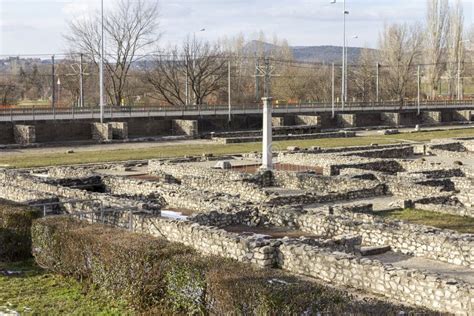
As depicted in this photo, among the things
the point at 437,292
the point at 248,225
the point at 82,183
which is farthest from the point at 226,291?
the point at 82,183

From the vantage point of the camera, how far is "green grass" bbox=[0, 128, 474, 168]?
3653 cm

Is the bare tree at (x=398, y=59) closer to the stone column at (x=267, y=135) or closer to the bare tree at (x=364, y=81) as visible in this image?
the bare tree at (x=364, y=81)

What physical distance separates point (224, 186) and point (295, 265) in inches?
473

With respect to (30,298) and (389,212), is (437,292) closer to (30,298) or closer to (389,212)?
(30,298)

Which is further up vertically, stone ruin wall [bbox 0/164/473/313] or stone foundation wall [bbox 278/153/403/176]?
stone foundation wall [bbox 278/153/403/176]

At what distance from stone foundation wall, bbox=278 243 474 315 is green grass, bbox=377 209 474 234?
671 cm

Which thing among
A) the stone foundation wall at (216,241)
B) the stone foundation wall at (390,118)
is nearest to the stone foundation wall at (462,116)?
the stone foundation wall at (390,118)

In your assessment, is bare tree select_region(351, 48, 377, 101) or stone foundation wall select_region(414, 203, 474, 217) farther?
bare tree select_region(351, 48, 377, 101)

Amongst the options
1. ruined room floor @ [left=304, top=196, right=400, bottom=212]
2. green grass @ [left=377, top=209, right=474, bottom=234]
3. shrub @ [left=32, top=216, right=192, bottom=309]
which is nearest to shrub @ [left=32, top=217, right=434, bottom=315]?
shrub @ [left=32, top=216, right=192, bottom=309]

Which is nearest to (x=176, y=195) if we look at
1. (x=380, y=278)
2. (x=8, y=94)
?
(x=380, y=278)

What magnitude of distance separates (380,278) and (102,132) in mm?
39368

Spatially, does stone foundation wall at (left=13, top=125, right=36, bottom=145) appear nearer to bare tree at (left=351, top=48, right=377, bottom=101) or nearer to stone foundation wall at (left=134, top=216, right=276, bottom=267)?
stone foundation wall at (left=134, top=216, right=276, bottom=267)

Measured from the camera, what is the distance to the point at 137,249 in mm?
11828

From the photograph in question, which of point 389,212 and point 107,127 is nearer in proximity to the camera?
point 389,212
